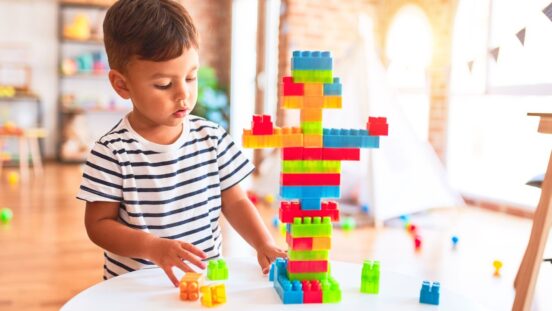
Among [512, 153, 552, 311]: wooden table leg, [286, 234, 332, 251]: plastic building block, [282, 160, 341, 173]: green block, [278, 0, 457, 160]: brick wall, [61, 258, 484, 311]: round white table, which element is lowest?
[512, 153, 552, 311]: wooden table leg

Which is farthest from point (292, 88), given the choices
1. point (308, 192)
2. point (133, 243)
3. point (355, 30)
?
point (355, 30)

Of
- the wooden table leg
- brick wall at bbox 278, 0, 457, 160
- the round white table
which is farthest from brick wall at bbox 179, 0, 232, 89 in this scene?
the round white table

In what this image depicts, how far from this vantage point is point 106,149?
3.11 ft

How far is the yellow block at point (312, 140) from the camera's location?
0.72 m

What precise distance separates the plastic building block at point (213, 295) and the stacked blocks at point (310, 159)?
7 centimetres

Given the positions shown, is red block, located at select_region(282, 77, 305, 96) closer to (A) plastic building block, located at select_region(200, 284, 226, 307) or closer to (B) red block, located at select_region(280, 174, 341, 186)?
(B) red block, located at select_region(280, 174, 341, 186)

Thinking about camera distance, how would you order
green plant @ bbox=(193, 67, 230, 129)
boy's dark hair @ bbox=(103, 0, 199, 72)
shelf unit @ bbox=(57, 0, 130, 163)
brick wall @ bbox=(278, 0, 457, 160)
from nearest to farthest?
boy's dark hair @ bbox=(103, 0, 199, 72) < brick wall @ bbox=(278, 0, 457, 160) < green plant @ bbox=(193, 67, 230, 129) < shelf unit @ bbox=(57, 0, 130, 163)

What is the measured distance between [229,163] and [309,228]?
38 cm

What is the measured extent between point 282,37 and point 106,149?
13.4 feet

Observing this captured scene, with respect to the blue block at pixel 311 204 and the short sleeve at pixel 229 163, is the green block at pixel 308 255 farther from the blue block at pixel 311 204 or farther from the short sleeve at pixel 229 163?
the short sleeve at pixel 229 163

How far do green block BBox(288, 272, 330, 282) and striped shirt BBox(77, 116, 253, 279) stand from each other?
0.32m

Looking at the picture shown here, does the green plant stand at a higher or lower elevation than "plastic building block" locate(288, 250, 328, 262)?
higher

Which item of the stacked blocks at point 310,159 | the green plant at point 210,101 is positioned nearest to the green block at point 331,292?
the stacked blocks at point 310,159

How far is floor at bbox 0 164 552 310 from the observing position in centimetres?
216
